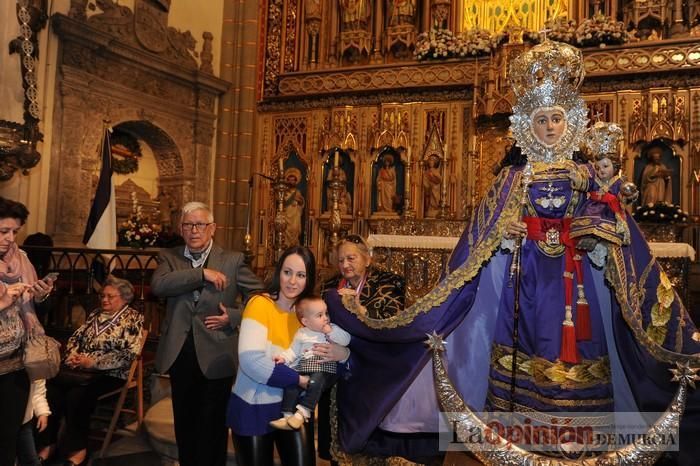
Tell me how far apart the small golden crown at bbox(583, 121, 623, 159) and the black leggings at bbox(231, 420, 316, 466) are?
7.38 ft

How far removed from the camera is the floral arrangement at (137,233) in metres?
9.43

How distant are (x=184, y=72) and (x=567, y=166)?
906 centimetres

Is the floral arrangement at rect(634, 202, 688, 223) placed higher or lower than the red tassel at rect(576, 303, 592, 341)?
higher

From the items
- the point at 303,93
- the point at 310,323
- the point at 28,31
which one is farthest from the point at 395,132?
the point at 310,323

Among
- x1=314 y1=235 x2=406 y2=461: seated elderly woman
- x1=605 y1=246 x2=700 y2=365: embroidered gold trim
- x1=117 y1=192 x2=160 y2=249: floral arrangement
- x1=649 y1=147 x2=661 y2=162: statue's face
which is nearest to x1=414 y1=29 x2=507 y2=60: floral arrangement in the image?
x1=649 y1=147 x2=661 y2=162: statue's face

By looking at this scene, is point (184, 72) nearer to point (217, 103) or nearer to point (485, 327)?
point (217, 103)

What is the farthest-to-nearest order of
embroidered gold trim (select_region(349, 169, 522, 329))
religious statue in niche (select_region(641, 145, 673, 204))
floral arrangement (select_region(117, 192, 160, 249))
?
1. floral arrangement (select_region(117, 192, 160, 249))
2. religious statue in niche (select_region(641, 145, 673, 204))
3. embroidered gold trim (select_region(349, 169, 522, 329))

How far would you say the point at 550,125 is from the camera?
343cm

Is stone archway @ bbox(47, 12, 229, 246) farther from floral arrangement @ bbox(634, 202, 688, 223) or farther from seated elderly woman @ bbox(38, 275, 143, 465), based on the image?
floral arrangement @ bbox(634, 202, 688, 223)

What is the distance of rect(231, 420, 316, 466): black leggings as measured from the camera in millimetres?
2697

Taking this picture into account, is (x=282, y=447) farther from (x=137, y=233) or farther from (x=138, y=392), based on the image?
(x=137, y=233)

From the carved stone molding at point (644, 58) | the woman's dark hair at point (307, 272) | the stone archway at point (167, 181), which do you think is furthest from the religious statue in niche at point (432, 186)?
the woman's dark hair at point (307, 272)

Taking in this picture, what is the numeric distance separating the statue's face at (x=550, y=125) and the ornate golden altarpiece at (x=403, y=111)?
512 centimetres

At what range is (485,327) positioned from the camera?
3.60 m
